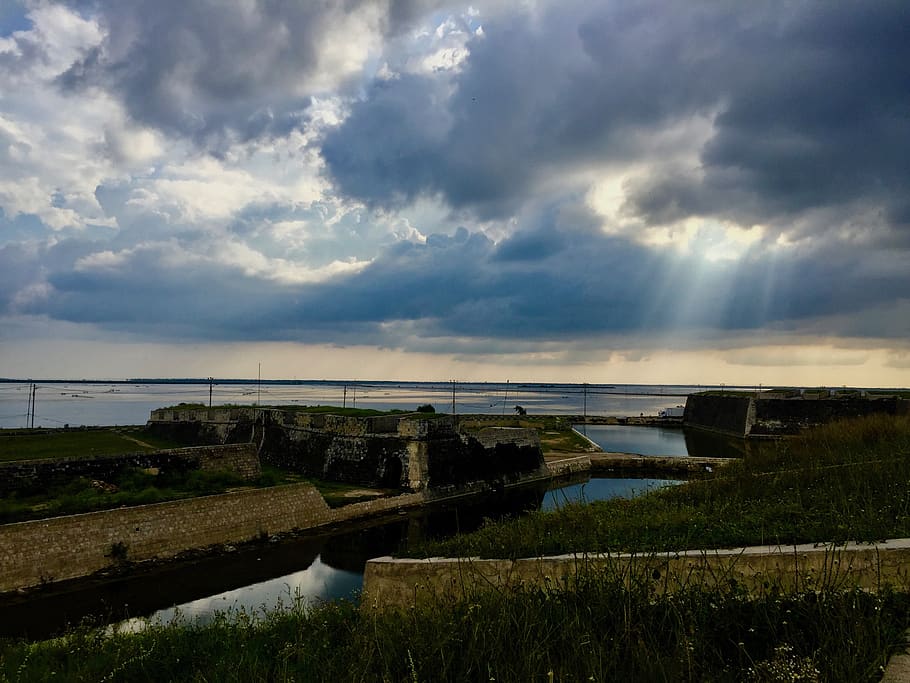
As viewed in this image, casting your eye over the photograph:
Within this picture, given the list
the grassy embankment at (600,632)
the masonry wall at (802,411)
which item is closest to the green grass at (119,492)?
the grassy embankment at (600,632)

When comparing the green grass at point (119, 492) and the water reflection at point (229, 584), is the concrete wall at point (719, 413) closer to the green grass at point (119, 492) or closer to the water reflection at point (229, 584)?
the water reflection at point (229, 584)

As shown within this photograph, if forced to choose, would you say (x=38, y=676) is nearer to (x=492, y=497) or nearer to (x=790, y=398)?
(x=492, y=497)

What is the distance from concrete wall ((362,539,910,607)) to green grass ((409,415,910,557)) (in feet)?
0.87

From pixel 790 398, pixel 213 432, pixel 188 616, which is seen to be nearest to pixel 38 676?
pixel 188 616

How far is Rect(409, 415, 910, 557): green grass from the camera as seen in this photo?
549 centimetres

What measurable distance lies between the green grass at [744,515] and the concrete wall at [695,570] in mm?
264

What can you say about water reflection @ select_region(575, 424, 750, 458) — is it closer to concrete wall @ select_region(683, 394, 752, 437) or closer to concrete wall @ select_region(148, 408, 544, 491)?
concrete wall @ select_region(683, 394, 752, 437)

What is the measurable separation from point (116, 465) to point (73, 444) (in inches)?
494

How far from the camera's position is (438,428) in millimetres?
23984

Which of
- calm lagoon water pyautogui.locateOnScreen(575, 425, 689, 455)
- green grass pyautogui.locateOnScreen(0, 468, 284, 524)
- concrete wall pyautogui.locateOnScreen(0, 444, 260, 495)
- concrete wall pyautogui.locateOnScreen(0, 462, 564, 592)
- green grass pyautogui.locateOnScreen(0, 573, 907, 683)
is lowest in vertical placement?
calm lagoon water pyautogui.locateOnScreen(575, 425, 689, 455)

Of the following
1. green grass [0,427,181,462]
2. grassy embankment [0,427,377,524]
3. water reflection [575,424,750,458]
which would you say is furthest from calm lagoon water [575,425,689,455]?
Answer: green grass [0,427,181,462]

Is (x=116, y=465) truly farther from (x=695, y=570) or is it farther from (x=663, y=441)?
(x=663, y=441)

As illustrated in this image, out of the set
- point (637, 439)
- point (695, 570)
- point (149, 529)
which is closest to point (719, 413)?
point (637, 439)

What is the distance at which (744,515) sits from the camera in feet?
21.7
